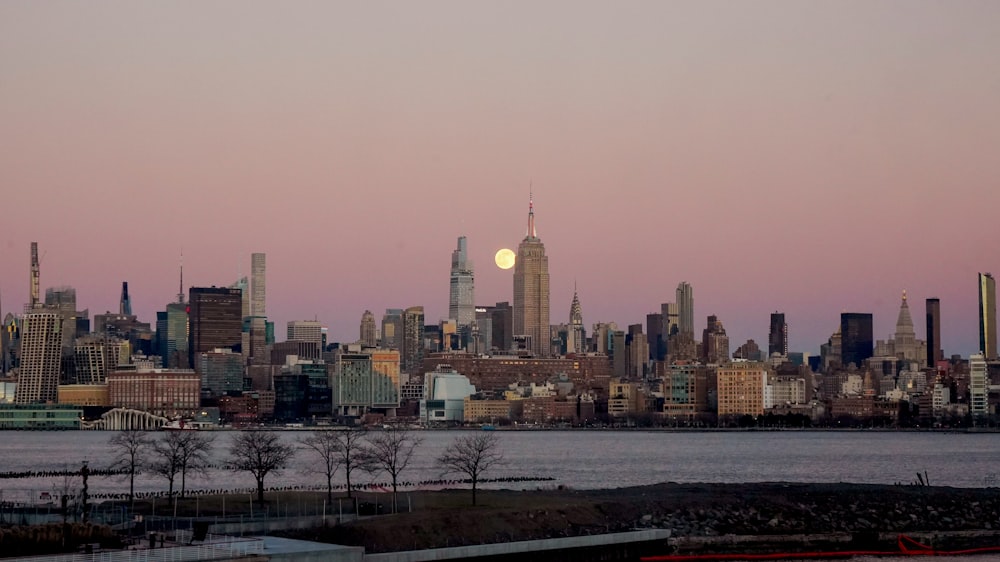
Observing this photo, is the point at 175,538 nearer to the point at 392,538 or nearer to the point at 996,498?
the point at 392,538

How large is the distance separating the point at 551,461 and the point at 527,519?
8092cm

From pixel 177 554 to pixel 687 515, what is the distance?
24683mm

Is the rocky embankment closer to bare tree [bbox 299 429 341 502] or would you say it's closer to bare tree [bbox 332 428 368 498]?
bare tree [bbox 332 428 368 498]

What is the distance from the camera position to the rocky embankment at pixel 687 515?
1882 inches

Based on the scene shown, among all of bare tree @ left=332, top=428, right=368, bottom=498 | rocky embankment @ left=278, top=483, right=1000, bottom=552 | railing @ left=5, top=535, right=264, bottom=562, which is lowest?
rocky embankment @ left=278, top=483, right=1000, bottom=552

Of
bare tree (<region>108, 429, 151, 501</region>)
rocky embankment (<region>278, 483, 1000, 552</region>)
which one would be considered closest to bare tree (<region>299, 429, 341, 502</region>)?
rocky embankment (<region>278, 483, 1000, 552</region>)

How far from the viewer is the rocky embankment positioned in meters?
47.8

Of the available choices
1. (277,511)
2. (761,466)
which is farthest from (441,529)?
(761,466)

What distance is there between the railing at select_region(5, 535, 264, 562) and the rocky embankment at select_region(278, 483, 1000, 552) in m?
6.35

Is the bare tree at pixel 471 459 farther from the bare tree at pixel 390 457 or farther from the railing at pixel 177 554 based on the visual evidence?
the railing at pixel 177 554

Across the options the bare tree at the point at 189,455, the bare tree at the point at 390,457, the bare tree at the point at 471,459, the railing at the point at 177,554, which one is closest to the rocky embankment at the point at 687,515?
the bare tree at the point at 471,459

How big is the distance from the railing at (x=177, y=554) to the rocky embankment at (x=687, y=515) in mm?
6353

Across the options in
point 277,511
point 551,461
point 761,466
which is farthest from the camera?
point 551,461

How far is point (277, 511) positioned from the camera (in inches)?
2173
